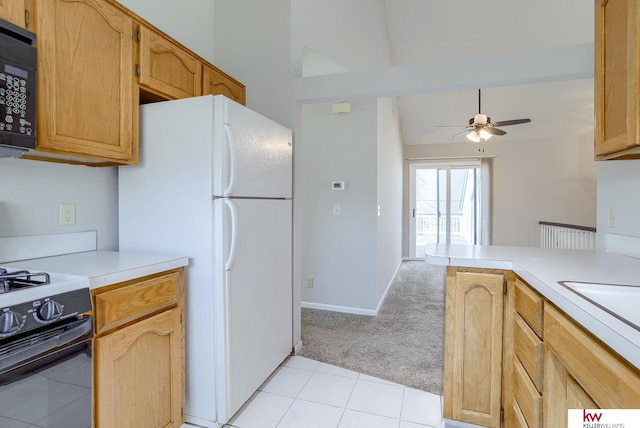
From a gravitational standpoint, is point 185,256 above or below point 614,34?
below

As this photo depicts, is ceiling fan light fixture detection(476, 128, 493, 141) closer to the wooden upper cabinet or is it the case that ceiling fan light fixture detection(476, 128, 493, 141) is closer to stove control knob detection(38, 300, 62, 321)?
the wooden upper cabinet

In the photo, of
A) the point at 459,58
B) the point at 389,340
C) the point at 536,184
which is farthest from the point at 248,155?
the point at 536,184

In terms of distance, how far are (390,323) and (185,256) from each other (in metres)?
2.28

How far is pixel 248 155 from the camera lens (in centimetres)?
186

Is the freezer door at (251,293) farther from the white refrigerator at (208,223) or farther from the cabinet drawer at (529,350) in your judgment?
the cabinet drawer at (529,350)

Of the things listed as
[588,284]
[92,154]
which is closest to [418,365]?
[588,284]

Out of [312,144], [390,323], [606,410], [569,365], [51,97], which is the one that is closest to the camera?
[606,410]

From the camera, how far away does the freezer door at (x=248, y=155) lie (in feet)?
5.44

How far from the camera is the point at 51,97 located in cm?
132

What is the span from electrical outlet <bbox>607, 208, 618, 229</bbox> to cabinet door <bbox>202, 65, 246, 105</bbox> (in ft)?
8.50

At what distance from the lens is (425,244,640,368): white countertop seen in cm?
76

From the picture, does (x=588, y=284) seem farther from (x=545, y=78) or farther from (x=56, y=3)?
(x=56, y=3)

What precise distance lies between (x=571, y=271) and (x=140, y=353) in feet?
6.09

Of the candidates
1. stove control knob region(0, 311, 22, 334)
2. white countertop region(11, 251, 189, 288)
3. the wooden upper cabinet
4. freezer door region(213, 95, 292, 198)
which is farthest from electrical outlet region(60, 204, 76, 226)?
the wooden upper cabinet
